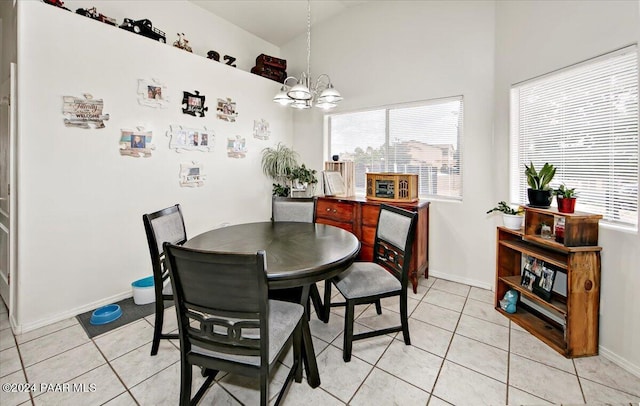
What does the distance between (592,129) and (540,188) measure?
53cm

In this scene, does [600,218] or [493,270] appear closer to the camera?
[600,218]

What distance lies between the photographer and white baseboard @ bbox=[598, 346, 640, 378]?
177 cm

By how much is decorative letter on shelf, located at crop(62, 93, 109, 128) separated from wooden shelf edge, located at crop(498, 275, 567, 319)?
4032 millimetres

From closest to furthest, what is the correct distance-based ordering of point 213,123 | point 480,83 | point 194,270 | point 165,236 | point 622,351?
point 194,270, point 622,351, point 165,236, point 480,83, point 213,123

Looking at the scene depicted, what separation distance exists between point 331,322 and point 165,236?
150 centimetres

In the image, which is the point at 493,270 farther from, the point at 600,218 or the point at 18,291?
the point at 18,291

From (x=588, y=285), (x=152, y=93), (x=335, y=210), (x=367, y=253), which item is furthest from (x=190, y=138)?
(x=588, y=285)

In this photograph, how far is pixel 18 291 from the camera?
222cm

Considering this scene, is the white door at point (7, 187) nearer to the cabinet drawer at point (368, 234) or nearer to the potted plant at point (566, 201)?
the cabinet drawer at point (368, 234)

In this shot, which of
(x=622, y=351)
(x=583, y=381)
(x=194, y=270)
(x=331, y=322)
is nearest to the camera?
(x=194, y=270)

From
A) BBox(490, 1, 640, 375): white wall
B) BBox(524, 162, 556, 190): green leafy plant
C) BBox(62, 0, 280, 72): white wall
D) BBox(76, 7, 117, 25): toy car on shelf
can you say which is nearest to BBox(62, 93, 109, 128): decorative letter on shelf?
BBox(76, 7, 117, 25): toy car on shelf

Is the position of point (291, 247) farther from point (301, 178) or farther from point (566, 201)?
point (301, 178)

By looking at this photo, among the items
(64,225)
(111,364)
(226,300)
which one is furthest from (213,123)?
(226,300)

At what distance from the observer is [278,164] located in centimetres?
420
